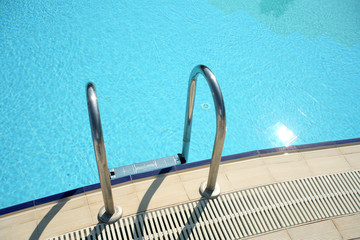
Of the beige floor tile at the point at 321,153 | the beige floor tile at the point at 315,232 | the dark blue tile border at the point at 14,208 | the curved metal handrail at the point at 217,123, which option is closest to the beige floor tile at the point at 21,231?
the dark blue tile border at the point at 14,208

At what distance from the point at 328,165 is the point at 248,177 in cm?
91

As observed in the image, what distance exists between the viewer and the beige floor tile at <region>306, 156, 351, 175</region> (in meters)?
3.13

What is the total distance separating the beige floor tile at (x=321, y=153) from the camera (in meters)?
3.27

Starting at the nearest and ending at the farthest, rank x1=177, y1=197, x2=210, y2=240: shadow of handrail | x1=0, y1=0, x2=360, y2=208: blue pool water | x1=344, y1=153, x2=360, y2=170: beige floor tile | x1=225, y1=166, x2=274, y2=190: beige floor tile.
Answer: x1=177, y1=197, x2=210, y2=240: shadow of handrail, x1=225, y1=166, x2=274, y2=190: beige floor tile, x1=344, y1=153, x2=360, y2=170: beige floor tile, x1=0, y1=0, x2=360, y2=208: blue pool water

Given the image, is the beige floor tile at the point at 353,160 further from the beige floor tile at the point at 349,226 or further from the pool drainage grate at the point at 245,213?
the beige floor tile at the point at 349,226

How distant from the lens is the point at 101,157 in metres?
2.03

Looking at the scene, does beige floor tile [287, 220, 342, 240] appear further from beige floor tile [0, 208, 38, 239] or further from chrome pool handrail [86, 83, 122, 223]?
beige floor tile [0, 208, 38, 239]

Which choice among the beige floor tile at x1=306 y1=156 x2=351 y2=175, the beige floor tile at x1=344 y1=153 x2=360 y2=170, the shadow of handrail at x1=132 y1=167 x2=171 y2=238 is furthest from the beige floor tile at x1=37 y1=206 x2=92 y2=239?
the beige floor tile at x1=344 y1=153 x2=360 y2=170

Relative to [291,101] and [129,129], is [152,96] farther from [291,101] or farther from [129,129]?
[291,101]

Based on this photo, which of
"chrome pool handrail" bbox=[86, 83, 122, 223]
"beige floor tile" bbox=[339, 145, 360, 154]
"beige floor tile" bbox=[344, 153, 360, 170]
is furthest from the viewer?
A: "beige floor tile" bbox=[339, 145, 360, 154]

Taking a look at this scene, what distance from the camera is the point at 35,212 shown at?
2.54 metres

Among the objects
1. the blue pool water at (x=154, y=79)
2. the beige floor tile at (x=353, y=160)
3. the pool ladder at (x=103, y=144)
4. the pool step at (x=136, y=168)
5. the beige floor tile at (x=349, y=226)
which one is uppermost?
the blue pool water at (x=154, y=79)

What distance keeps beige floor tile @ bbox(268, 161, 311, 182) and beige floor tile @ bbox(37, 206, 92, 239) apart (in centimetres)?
177

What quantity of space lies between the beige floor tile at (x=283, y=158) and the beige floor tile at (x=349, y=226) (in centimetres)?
70
